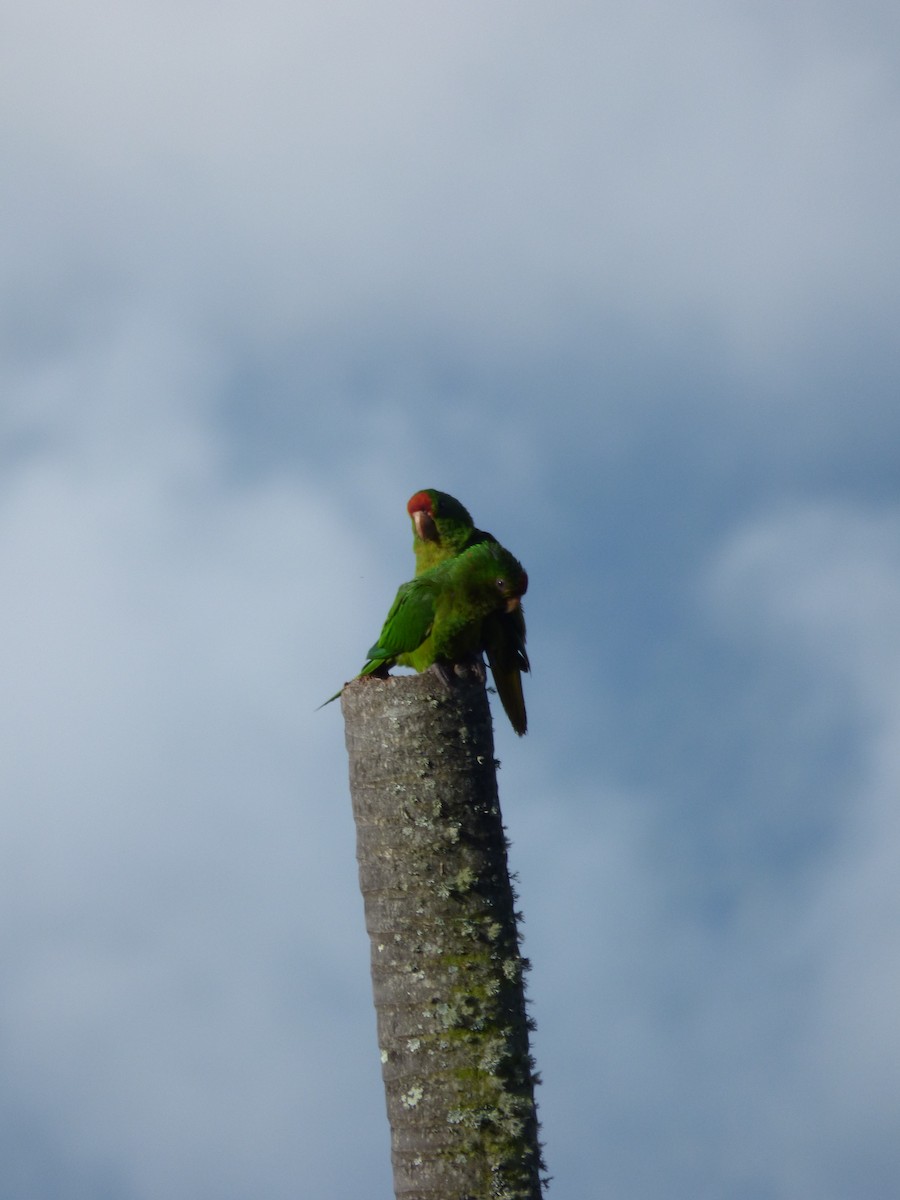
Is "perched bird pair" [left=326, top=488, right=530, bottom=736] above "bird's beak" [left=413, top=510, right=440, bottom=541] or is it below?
below

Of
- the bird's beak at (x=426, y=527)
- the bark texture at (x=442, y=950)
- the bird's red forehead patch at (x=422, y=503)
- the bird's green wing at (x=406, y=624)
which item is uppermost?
the bird's red forehead patch at (x=422, y=503)

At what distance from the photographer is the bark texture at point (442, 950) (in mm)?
4668

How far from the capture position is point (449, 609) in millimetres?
6344

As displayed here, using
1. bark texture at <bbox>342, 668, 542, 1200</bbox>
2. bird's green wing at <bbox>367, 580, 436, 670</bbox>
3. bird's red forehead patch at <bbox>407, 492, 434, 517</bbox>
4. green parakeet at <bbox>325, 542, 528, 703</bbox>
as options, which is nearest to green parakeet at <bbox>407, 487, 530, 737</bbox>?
bird's red forehead patch at <bbox>407, 492, 434, 517</bbox>

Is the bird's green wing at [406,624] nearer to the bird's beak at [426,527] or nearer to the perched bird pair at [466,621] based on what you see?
the perched bird pair at [466,621]

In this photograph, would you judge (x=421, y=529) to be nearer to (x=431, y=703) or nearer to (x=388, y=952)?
(x=431, y=703)

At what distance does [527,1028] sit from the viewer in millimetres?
4918

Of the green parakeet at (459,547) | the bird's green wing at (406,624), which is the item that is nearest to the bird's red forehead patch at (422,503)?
the green parakeet at (459,547)

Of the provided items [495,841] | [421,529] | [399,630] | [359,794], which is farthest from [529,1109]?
[421,529]

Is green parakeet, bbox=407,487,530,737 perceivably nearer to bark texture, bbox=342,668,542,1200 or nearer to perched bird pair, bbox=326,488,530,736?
perched bird pair, bbox=326,488,530,736

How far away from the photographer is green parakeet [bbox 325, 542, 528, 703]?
6219 mm

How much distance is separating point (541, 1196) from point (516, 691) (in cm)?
264

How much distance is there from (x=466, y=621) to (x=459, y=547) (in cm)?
104

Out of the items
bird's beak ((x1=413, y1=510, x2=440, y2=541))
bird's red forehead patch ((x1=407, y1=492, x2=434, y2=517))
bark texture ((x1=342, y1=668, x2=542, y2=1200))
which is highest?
bird's red forehead patch ((x1=407, y1=492, x2=434, y2=517))
